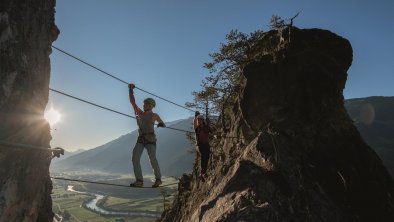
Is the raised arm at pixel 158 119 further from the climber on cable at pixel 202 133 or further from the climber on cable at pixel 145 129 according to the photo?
the climber on cable at pixel 202 133

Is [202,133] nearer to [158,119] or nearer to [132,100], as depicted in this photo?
[158,119]

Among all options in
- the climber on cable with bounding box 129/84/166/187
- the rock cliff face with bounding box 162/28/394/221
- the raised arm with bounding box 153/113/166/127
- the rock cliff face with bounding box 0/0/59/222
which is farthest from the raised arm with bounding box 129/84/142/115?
the rock cliff face with bounding box 162/28/394/221

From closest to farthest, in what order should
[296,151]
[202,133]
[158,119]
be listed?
[158,119], [202,133], [296,151]

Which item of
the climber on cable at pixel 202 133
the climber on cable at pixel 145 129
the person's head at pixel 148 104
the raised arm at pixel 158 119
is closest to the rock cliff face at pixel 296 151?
the climber on cable at pixel 202 133

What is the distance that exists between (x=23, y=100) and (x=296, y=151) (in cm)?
1288

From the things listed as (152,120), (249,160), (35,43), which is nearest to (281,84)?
(249,160)

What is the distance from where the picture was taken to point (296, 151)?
17.6 meters

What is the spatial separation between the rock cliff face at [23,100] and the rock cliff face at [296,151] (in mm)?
7332

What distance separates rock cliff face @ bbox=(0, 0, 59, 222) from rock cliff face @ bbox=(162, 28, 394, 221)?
7332mm

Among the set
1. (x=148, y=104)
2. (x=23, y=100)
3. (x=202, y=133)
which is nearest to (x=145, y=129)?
(x=148, y=104)

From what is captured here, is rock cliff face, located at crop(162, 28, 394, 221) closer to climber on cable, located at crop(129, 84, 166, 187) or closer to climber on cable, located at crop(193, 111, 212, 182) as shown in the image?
climber on cable, located at crop(193, 111, 212, 182)

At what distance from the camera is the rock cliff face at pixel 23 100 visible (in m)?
7.89

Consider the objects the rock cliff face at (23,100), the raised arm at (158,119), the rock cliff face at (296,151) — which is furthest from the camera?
the rock cliff face at (296,151)

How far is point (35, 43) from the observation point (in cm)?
904
